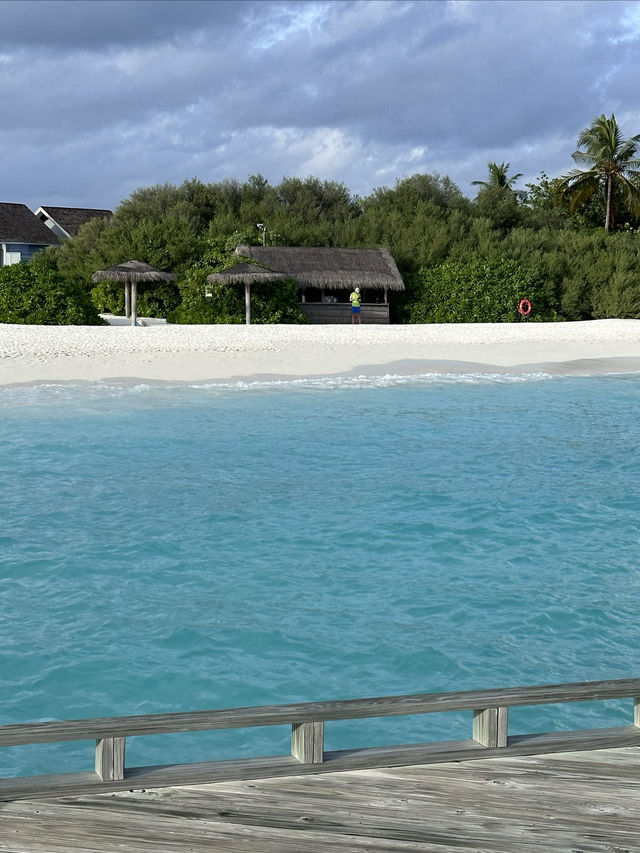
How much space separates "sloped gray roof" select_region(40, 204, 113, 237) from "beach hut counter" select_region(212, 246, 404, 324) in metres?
24.1

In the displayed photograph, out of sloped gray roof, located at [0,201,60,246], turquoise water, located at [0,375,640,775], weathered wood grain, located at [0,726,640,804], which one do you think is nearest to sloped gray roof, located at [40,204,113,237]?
sloped gray roof, located at [0,201,60,246]

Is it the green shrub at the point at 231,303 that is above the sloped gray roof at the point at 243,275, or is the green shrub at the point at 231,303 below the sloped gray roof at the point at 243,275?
below

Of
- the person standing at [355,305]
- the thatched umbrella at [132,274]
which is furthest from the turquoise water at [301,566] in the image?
the person standing at [355,305]

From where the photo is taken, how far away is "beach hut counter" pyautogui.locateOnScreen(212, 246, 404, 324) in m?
33.2

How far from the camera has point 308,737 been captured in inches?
133

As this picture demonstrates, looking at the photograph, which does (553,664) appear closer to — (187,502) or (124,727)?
(124,727)

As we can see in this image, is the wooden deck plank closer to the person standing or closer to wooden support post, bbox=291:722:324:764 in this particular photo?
wooden support post, bbox=291:722:324:764

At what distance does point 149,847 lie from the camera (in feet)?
9.43

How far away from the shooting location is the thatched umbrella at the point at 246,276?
29.0 m

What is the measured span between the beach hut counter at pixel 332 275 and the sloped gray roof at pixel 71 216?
24.1 meters

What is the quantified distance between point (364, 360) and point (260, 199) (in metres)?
28.2

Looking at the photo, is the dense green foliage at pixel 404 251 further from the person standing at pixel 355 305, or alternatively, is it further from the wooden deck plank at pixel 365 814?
the wooden deck plank at pixel 365 814

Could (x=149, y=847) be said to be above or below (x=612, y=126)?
below

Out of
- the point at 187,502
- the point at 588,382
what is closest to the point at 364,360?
the point at 588,382
